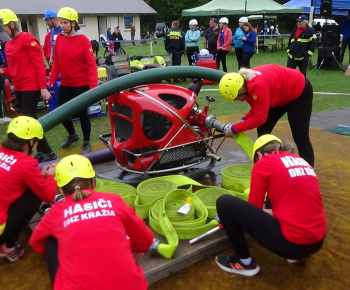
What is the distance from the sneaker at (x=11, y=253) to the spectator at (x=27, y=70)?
1.96 metres

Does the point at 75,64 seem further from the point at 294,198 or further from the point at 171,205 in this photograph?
the point at 294,198

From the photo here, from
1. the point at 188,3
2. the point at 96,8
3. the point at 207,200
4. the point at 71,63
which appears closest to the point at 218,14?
the point at 96,8

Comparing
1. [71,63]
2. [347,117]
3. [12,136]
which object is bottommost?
[347,117]

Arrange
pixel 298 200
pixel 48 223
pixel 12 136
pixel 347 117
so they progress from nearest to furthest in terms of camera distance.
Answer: pixel 48 223
pixel 298 200
pixel 12 136
pixel 347 117

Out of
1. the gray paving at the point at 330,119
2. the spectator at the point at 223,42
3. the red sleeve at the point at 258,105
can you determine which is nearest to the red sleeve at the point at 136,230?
the red sleeve at the point at 258,105

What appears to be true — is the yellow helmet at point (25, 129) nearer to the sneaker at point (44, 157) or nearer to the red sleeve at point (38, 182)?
the red sleeve at point (38, 182)

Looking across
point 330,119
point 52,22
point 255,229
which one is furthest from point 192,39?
point 255,229

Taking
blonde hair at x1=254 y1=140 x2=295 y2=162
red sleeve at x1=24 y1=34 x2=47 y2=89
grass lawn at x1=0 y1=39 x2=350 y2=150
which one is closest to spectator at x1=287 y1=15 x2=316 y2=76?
grass lawn at x1=0 y1=39 x2=350 y2=150

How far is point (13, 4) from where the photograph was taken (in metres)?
28.7

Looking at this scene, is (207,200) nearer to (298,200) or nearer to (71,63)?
(298,200)

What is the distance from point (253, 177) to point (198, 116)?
5.39ft

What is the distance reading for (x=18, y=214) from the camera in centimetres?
282

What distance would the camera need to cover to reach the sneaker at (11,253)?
9.44 feet

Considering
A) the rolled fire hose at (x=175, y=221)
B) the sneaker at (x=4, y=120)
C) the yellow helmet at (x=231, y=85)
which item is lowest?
the sneaker at (x=4, y=120)
